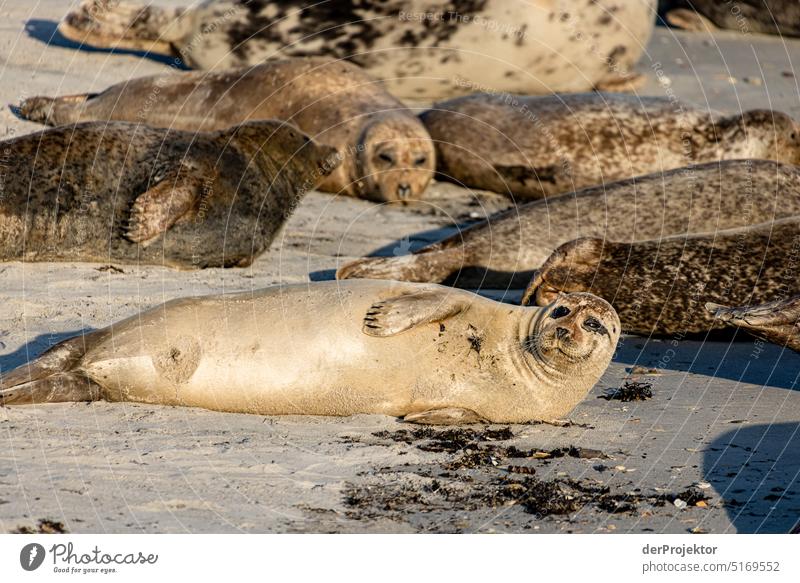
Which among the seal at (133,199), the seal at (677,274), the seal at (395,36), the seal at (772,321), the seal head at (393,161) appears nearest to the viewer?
the seal at (772,321)

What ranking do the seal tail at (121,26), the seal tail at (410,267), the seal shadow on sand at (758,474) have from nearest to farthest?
the seal shadow on sand at (758,474) < the seal tail at (410,267) < the seal tail at (121,26)

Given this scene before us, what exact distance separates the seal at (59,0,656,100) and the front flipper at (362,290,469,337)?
23.4 ft

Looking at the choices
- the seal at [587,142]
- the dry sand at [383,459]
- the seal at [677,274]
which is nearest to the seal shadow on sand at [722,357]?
the dry sand at [383,459]

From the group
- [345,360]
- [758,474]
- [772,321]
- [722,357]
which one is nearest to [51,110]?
[345,360]

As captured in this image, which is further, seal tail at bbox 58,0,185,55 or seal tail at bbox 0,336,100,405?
seal tail at bbox 58,0,185,55

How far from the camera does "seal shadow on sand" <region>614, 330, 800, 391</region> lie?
22.2 feet

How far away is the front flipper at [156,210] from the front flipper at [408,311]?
2.58 m

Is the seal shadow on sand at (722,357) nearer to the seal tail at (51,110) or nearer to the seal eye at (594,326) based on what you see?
the seal eye at (594,326)

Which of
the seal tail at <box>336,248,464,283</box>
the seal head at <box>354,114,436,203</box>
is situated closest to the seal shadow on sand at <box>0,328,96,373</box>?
the seal tail at <box>336,248,464,283</box>

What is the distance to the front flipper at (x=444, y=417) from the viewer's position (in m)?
5.61

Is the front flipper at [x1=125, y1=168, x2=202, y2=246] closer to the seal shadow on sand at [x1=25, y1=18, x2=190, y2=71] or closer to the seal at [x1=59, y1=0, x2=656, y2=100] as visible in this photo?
the seal at [x1=59, y1=0, x2=656, y2=100]

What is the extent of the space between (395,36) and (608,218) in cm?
473

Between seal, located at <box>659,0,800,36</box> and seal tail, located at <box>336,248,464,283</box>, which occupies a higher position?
seal, located at <box>659,0,800,36</box>

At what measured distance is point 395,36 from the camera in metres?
13.0
